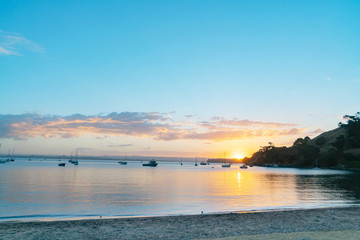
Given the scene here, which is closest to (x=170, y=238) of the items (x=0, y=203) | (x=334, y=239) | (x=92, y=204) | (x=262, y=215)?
(x=334, y=239)

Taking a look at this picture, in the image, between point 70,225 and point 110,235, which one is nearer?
point 110,235

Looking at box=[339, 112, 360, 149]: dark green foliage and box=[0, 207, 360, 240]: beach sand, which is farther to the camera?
box=[339, 112, 360, 149]: dark green foliage

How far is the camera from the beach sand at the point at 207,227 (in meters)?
14.8

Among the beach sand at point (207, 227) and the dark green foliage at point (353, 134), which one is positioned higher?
the dark green foliage at point (353, 134)

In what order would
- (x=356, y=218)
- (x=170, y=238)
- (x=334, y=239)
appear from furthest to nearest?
1. (x=356, y=218)
2. (x=170, y=238)
3. (x=334, y=239)

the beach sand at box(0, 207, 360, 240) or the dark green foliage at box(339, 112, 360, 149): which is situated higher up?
the dark green foliage at box(339, 112, 360, 149)

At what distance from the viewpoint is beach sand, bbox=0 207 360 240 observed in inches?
583

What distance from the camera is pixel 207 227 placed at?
1728 centimetres

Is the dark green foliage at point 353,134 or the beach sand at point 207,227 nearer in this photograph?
the beach sand at point 207,227

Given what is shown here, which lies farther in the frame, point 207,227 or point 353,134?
point 353,134

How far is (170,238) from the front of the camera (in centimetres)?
1445

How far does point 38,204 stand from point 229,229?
21.9m

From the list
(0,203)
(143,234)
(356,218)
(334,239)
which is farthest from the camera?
(0,203)

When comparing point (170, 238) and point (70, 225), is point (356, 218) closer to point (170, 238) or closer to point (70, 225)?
point (170, 238)
